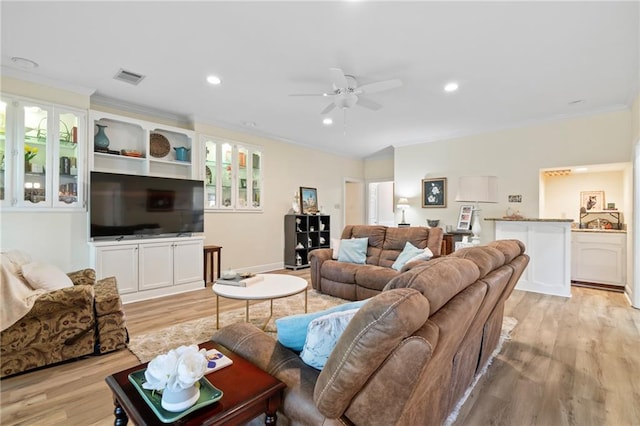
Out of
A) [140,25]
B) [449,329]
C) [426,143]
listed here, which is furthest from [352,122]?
[449,329]

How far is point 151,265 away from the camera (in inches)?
163

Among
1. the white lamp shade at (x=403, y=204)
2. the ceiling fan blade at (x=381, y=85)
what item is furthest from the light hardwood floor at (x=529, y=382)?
the white lamp shade at (x=403, y=204)

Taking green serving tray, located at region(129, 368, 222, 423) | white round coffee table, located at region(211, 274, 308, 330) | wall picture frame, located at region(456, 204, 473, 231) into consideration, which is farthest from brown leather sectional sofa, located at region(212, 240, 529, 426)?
wall picture frame, located at region(456, 204, 473, 231)

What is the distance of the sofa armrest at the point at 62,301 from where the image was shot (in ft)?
7.34

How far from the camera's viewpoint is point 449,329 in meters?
1.09

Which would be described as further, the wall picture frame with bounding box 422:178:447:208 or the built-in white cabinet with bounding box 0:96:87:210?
the wall picture frame with bounding box 422:178:447:208

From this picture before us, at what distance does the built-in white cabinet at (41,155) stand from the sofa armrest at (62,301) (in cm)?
183

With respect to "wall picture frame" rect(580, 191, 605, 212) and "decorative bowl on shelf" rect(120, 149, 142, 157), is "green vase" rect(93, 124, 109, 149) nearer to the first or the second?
"decorative bowl on shelf" rect(120, 149, 142, 157)

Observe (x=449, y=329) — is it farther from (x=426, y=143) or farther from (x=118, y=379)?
(x=426, y=143)

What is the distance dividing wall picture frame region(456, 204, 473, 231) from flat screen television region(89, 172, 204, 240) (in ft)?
14.6

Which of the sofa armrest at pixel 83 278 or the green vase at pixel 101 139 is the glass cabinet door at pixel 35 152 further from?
the sofa armrest at pixel 83 278

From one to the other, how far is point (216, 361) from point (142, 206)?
350 centimetres

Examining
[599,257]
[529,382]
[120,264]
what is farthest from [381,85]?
[599,257]

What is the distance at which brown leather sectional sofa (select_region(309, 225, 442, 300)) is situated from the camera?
3754mm
